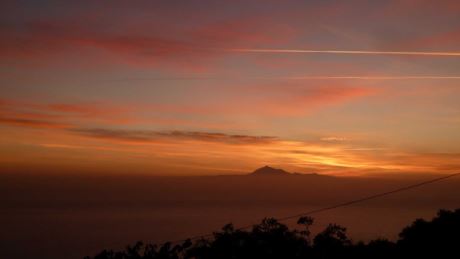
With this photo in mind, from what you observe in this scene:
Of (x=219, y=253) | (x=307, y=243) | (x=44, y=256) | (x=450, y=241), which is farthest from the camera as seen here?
(x=44, y=256)

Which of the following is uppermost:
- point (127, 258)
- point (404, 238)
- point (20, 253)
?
point (404, 238)

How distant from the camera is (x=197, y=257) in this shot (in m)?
18.8

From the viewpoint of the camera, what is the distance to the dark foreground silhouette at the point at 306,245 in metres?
17.6

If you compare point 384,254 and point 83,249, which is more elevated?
point 384,254

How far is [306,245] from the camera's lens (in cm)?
1947

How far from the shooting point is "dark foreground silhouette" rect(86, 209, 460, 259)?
693 inches

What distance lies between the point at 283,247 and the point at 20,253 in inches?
7361

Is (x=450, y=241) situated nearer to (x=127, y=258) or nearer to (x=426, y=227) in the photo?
(x=426, y=227)

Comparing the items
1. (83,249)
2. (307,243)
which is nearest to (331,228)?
(307,243)

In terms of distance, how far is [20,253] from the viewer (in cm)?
17888

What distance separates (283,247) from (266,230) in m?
1.64

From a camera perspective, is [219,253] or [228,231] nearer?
[219,253]

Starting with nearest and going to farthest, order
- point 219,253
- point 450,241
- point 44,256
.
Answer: point 450,241 < point 219,253 < point 44,256

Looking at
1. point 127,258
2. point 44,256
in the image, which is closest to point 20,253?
point 44,256
